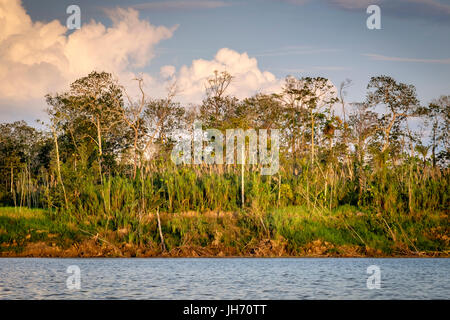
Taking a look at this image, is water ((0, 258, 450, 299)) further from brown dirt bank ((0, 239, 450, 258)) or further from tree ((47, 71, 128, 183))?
tree ((47, 71, 128, 183))

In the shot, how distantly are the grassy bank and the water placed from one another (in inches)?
25.2

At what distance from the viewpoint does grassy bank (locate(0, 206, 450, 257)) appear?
40.3ft

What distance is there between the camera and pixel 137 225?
43.0 ft

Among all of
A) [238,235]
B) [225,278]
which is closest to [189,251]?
[238,235]

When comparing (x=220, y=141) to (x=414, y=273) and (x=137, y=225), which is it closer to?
(x=137, y=225)

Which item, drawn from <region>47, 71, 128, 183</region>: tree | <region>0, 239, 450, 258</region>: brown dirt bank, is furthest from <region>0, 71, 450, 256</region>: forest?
<region>47, 71, 128, 183</region>: tree

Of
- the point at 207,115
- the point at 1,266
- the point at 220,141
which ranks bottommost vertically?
the point at 1,266

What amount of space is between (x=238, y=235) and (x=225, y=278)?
3.75m

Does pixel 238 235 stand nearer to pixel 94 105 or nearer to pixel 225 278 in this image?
pixel 225 278

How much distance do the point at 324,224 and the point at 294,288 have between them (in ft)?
17.5

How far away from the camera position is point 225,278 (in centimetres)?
905

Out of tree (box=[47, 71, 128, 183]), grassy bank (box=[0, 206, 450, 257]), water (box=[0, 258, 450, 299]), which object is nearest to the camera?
water (box=[0, 258, 450, 299])

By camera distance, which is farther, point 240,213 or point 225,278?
point 240,213
